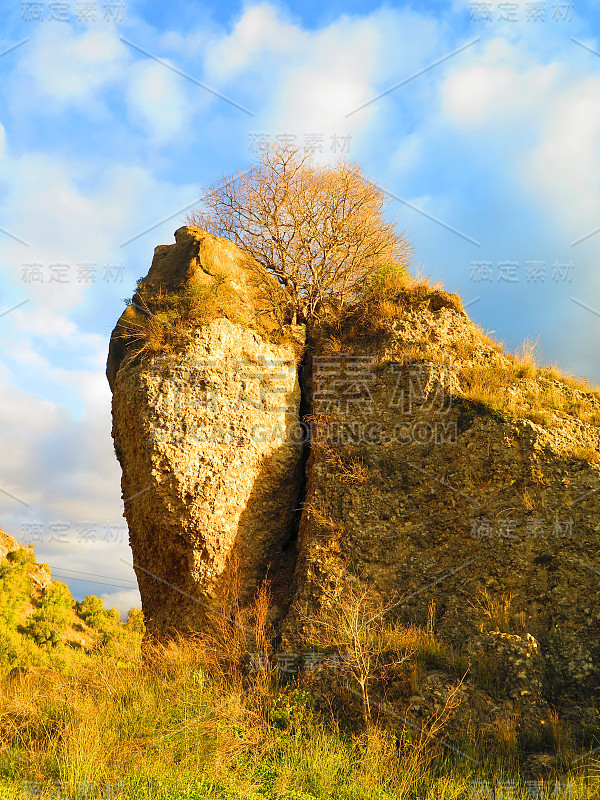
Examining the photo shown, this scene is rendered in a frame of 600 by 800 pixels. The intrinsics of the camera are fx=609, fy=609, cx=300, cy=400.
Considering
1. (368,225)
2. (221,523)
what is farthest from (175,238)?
(221,523)

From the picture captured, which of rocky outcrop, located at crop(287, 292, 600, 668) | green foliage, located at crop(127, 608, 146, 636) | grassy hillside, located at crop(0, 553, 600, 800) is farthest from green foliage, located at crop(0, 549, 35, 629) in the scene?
rocky outcrop, located at crop(287, 292, 600, 668)

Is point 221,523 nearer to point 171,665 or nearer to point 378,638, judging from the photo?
point 171,665

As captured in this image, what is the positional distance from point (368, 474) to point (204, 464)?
3.68 meters

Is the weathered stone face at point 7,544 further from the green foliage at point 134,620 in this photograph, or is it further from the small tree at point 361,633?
the small tree at point 361,633

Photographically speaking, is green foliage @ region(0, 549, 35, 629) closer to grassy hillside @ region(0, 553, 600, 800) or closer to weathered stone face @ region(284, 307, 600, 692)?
grassy hillside @ region(0, 553, 600, 800)

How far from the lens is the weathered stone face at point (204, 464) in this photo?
42.1 ft

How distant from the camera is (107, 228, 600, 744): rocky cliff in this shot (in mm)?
11734

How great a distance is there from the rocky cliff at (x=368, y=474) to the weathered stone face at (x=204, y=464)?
0.04m

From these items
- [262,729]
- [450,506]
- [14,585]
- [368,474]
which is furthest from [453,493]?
[14,585]

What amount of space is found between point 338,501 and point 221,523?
2.61 meters

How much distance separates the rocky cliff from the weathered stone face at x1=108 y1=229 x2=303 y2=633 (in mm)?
36

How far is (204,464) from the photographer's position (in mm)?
13219

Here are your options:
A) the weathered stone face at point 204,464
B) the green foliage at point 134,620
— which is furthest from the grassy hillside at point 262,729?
the green foliage at point 134,620

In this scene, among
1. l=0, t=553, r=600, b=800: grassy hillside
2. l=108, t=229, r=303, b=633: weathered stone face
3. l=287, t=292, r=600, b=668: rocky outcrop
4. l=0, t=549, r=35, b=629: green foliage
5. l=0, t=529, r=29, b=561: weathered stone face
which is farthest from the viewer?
l=0, t=529, r=29, b=561: weathered stone face
